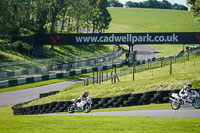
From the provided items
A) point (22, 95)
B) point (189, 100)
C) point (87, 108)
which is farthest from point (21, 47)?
point (189, 100)

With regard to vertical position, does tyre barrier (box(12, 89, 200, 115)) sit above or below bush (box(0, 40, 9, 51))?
below

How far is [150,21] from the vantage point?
138 m

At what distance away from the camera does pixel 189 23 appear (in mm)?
126938

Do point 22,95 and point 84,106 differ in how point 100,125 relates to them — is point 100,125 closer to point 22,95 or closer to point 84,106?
point 84,106

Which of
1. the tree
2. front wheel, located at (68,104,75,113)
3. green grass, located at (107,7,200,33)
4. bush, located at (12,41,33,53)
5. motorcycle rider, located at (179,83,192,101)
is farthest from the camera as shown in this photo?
green grass, located at (107,7,200,33)

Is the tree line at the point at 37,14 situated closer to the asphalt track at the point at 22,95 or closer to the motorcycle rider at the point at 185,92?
the asphalt track at the point at 22,95

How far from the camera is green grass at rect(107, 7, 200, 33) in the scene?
11962 cm

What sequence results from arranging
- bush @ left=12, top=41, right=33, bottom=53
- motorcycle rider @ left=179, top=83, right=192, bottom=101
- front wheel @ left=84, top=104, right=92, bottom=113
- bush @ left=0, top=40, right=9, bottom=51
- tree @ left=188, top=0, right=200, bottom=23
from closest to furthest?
motorcycle rider @ left=179, top=83, right=192, bottom=101 < front wheel @ left=84, top=104, right=92, bottom=113 < bush @ left=0, top=40, right=9, bottom=51 < bush @ left=12, top=41, right=33, bottom=53 < tree @ left=188, top=0, right=200, bottom=23

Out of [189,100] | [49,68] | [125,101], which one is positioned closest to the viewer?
[189,100]

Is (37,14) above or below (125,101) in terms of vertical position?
above

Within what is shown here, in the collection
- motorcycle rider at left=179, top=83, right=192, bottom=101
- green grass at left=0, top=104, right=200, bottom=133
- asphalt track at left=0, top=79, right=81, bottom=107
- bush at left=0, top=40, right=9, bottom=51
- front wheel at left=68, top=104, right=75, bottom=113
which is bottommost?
asphalt track at left=0, top=79, right=81, bottom=107

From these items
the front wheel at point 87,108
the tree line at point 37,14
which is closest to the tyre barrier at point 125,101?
the front wheel at point 87,108

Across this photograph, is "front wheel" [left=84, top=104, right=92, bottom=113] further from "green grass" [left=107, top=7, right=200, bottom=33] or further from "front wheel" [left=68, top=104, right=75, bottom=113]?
"green grass" [left=107, top=7, right=200, bottom=33]

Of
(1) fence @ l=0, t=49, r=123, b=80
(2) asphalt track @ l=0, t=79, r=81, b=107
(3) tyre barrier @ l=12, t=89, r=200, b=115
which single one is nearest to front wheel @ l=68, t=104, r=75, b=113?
(3) tyre barrier @ l=12, t=89, r=200, b=115
